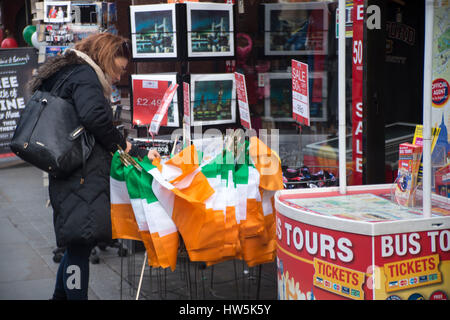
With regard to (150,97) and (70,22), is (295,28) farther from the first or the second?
(70,22)

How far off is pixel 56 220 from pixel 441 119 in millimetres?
2707

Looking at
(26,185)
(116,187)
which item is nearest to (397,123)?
Answer: (116,187)

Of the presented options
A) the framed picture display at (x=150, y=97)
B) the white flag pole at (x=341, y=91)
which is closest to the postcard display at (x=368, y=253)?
the white flag pole at (x=341, y=91)

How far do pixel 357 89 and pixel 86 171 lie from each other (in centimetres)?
222

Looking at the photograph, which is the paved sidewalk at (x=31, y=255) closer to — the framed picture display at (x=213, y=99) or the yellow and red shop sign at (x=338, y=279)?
the framed picture display at (x=213, y=99)

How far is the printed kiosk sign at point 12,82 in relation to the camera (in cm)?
1048

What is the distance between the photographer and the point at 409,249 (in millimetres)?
2877

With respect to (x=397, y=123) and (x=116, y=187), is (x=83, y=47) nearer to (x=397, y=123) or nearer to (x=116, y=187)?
(x=116, y=187)

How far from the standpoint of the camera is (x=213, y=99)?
598 centimetres

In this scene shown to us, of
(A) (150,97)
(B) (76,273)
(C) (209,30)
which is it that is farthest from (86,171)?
(C) (209,30)

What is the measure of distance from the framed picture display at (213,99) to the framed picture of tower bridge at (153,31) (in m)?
0.37

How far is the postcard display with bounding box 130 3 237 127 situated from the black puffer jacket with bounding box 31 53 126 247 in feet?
5.77

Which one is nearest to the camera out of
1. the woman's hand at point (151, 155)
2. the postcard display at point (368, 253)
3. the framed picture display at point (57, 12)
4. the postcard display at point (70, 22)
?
the postcard display at point (368, 253)

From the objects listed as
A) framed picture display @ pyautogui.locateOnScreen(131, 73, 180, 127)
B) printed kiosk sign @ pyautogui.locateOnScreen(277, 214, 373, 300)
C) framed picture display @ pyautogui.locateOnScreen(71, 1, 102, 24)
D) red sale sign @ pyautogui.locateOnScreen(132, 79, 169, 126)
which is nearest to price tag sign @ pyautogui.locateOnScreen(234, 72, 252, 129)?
framed picture display @ pyautogui.locateOnScreen(131, 73, 180, 127)
